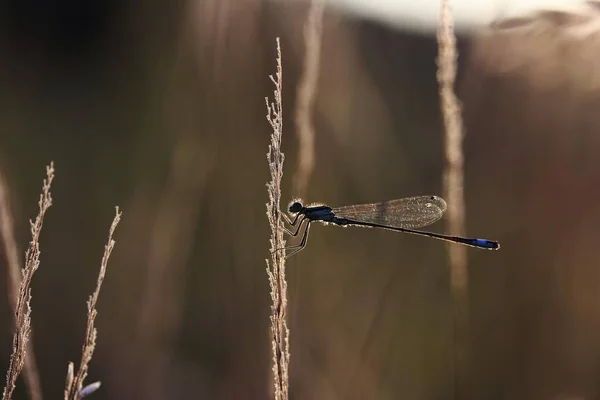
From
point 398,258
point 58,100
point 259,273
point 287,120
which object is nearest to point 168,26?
point 58,100

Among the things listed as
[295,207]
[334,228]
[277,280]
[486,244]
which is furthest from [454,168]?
[277,280]

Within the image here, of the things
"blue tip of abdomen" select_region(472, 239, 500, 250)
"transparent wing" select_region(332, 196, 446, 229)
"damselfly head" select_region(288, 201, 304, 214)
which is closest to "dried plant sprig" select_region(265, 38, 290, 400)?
"damselfly head" select_region(288, 201, 304, 214)

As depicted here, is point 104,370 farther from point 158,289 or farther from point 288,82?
point 288,82

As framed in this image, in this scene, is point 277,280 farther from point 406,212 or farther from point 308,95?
point 406,212

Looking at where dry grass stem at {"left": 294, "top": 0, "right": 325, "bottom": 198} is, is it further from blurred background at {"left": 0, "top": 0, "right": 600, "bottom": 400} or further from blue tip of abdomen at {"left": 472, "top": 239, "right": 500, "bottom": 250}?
blue tip of abdomen at {"left": 472, "top": 239, "right": 500, "bottom": 250}

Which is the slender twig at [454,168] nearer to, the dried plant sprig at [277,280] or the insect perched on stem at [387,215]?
the insect perched on stem at [387,215]
